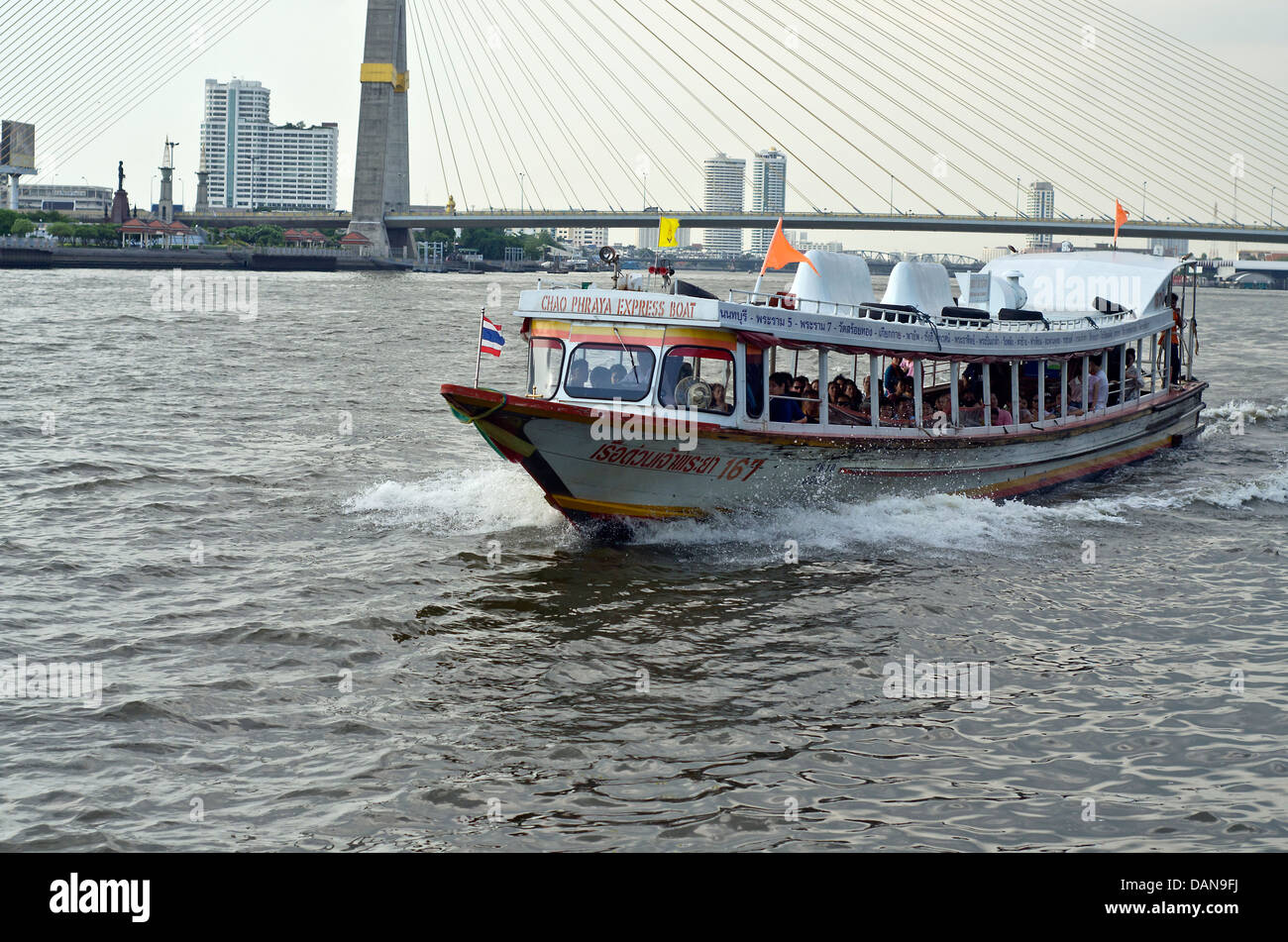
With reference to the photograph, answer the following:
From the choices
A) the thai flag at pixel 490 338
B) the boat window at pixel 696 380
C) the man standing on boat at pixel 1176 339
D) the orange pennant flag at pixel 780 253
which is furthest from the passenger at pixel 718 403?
the man standing on boat at pixel 1176 339

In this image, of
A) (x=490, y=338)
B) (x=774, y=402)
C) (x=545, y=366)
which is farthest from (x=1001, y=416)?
(x=490, y=338)

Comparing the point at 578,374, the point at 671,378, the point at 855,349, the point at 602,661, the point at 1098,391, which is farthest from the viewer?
the point at 1098,391

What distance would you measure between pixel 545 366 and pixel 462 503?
117 inches

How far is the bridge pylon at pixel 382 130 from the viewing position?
103000 mm

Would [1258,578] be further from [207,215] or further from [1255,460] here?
[207,215]

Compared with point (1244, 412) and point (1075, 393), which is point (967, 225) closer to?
point (1244, 412)

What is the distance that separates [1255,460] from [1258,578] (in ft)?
32.7

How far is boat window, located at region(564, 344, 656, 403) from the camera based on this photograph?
13.6m

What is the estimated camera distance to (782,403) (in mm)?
14609

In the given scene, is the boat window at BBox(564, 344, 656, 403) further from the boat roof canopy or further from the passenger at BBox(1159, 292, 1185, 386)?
the passenger at BBox(1159, 292, 1185, 386)

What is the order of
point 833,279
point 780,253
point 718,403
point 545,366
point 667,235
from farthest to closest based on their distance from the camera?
point 833,279 < point 780,253 < point 667,235 < point 545,366 < point 718,403

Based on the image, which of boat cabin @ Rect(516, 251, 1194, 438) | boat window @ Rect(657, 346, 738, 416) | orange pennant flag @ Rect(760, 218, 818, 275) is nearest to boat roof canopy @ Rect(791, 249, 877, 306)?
boat cabin @ Rect(516, 251, 1194, 438)

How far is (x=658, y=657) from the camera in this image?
10.5 meters
